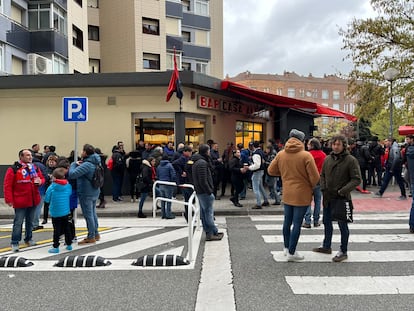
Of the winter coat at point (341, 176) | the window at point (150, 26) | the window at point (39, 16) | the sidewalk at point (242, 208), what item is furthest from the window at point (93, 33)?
the winter coat at point (341, 176)

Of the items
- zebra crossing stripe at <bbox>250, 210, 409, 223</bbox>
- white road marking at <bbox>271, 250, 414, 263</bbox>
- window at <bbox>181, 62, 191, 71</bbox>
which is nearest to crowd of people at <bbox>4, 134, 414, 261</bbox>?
white road marking at <bbox>271, 250, 414, 263</bbox>

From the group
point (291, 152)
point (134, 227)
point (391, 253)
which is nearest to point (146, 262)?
point (291, 152)

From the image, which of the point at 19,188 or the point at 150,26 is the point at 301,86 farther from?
the point at 19,188

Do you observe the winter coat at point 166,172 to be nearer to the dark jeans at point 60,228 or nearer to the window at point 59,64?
the dark jeans at point 60,228

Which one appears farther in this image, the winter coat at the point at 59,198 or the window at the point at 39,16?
the window at the point at 39,16

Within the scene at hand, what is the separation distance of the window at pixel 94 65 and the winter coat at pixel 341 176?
105 ft

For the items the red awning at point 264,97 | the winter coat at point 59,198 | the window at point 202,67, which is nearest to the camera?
the winter coat at point 59,198

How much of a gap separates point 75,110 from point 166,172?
8.36ft

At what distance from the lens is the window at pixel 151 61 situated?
114 ft

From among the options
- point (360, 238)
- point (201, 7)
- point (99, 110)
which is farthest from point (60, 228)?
point (201, 7)

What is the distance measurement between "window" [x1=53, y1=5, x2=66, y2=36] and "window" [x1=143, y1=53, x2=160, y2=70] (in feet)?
26.7

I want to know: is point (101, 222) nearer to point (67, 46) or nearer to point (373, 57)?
point (373, 57)

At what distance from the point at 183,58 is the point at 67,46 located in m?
13.5

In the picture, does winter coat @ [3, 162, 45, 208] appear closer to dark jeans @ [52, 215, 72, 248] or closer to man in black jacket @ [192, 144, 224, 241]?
dark jeans @ [52, 215, 72, 248]
